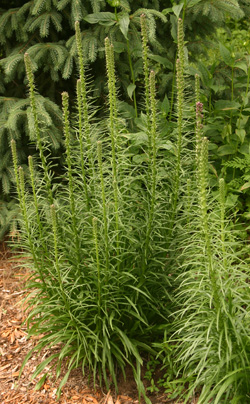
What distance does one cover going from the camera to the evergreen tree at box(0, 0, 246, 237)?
3.90m

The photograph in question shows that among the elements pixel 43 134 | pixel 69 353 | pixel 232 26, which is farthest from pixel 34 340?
pixel 232 26

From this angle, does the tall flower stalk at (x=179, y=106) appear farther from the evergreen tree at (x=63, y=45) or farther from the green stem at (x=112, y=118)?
the evergreen tree at (x=63, y=45)

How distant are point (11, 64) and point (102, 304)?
7.42 feet

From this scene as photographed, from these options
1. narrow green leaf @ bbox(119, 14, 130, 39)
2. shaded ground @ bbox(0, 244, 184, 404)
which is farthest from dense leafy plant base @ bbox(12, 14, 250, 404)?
narrow green leaf @ bbox(119, 14, 130, 39)

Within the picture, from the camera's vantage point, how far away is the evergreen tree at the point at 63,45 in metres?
3.90

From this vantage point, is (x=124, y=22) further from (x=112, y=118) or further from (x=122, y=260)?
(x=122, y=260)

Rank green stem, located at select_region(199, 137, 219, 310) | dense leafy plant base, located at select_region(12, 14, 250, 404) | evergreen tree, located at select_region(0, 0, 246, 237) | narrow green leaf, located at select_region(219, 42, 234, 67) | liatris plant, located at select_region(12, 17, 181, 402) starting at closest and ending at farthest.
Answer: green stem, located at select_region(199, 137, 219, 310)
dense leafy plant base, located at select_region(12, 14, 250, 404)
liatris plant, located at select_region(12, 17, 181, 402)
evergreen tree, located at select_region(0, 0, 246, 237)
narrow green leaf, located at select_region(219, 42, 234, 67)

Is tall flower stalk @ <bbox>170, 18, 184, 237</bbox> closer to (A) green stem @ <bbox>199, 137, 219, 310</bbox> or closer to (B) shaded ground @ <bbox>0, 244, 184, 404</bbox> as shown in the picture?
(A) green stem @ <bbox>199, 137, 219, 310</bbox>

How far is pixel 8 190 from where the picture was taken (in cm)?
418

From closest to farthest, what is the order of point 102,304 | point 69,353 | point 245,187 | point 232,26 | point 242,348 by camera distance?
point 242,348, point 102,304, point 69,353, point 245,187, point 232,26

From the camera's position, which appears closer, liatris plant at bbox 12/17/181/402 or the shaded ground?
liatris plant at bbox 12/17/181/402

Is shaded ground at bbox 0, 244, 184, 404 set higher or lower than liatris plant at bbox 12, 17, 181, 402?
lower

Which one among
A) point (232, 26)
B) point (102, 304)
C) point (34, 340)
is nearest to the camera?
point (102, 304)

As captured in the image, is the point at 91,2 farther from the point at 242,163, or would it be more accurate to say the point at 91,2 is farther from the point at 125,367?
the point at 125,367
